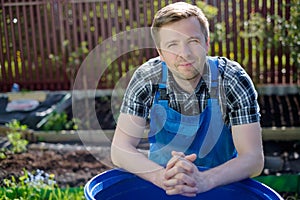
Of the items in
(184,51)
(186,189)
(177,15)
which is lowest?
(186,189)

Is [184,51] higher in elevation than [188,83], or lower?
higher

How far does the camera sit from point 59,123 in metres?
4.96

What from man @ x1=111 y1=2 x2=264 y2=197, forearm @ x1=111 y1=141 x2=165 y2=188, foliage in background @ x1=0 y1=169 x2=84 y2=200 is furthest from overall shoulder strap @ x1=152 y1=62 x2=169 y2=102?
foliage in background @ x1=0 y1=169 x2=84 y2=200

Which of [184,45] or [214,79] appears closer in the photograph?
[184,45]

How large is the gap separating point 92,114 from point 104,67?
0.70 metres

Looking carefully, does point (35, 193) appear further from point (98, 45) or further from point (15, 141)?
point (98, 45)

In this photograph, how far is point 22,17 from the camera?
5.89m

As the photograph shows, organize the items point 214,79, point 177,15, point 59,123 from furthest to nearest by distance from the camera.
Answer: point 59,123, point 214,79, point 177,15

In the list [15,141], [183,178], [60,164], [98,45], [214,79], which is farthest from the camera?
[98,45]

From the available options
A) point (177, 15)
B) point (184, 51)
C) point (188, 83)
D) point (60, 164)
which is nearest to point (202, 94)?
point (188, 83)

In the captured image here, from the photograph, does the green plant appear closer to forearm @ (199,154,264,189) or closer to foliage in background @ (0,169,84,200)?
foliage in background @ (0,169,84,200)

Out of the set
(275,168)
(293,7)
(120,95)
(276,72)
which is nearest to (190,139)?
(275,168)

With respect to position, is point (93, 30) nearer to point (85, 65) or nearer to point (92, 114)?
point (85, 65)

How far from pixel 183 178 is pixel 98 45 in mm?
4285
